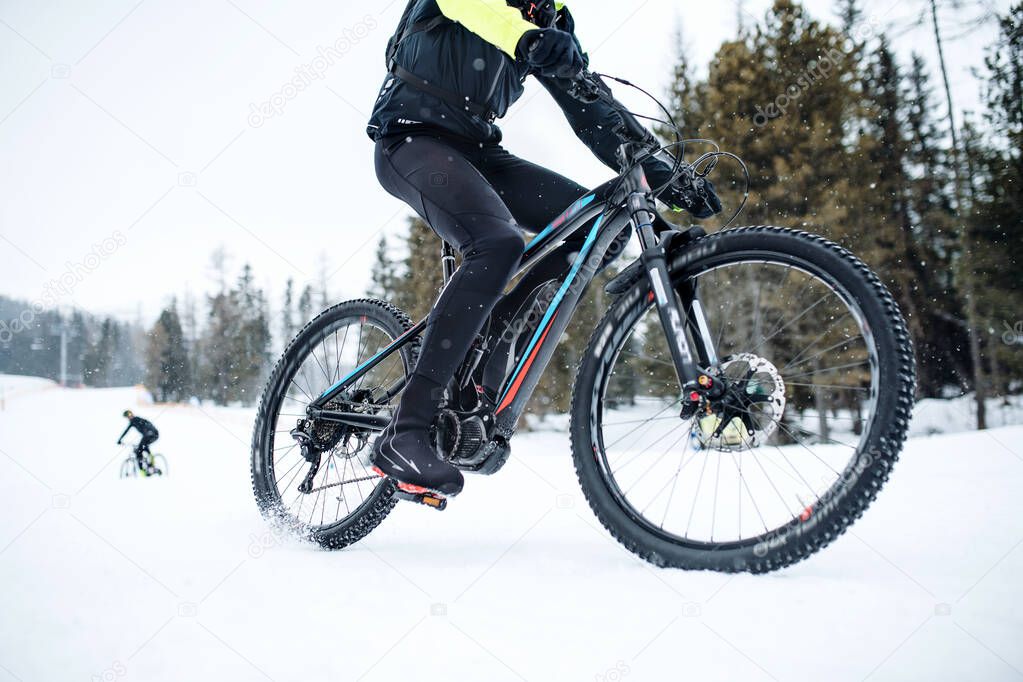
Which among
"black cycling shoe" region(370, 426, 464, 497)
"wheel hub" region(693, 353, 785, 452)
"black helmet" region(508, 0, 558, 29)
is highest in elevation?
"black helmet" region(508, 0, 558, 29)

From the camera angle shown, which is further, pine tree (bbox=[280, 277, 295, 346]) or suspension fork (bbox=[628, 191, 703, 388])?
pine tree (bbox=[280, 277, 295, 346])

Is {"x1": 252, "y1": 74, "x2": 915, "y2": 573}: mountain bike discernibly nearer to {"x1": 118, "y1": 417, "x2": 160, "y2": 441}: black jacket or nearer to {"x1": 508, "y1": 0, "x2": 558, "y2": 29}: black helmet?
{"x1": 508, "y1": 0, "x2": 558, "y2": 29}: black helmet


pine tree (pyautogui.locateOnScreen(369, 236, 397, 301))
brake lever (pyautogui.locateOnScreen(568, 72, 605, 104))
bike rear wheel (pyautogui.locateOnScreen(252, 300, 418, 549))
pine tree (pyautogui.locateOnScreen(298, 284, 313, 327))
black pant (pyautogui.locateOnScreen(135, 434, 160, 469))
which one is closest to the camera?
brake lever (pyautogui.locateOnScreen(568, 72, 605, 104))

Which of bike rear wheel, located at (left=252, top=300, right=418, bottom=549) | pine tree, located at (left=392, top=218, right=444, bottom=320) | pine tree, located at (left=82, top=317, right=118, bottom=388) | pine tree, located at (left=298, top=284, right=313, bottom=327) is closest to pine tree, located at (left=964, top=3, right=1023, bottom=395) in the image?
pine tree, located at (left=392, top=218, right=444, bottom=320)

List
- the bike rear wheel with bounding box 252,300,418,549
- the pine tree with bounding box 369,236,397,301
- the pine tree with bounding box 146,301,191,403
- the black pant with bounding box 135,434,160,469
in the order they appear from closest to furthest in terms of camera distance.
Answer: the bike rear wheel with bounding box 252,300,418,549
the black pant with bounding box 135,434,160,469
the pine tree with bounding box 369,236,397,301
the pine tree with bounding box 146,301,191,403

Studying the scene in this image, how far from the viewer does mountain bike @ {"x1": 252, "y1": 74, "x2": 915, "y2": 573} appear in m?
1.53

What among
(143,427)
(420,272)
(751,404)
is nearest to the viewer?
(751,404)

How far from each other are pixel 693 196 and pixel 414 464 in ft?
4.35

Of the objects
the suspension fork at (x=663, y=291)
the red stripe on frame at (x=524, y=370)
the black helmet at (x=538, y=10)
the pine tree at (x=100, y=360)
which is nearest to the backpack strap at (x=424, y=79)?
the black helmet at (x=538, y=10)

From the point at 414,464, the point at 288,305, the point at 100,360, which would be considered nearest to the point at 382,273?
the point at 288,305

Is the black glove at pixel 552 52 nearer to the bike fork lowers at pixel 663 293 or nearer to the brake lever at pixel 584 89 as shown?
the brake lever at pixel 584 89

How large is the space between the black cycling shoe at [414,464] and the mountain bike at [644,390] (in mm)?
98

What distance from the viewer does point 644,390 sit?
2.24 m
